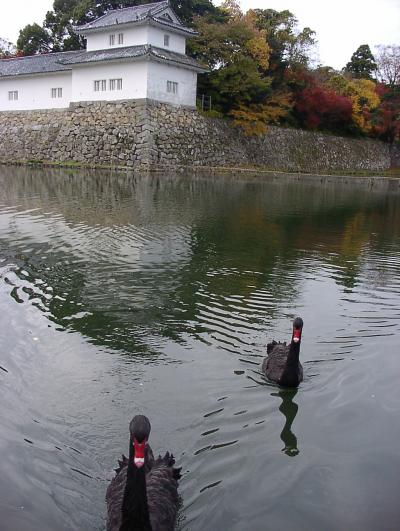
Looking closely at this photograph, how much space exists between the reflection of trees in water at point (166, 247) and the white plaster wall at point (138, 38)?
14781 mm

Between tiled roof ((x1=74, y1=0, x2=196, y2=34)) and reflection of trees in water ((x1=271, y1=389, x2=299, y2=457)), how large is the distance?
30.9m

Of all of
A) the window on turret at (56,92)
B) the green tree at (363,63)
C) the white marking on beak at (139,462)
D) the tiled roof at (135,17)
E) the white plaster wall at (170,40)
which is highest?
the green tree at (363,63)

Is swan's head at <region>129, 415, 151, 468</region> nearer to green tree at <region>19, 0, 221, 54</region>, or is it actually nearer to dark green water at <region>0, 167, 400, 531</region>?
dark green water at <region>0, 167, 400, 531</region>

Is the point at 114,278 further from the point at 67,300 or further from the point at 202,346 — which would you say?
the point at 202,346

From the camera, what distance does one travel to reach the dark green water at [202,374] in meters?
4.19

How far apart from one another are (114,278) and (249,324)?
2.91 metres

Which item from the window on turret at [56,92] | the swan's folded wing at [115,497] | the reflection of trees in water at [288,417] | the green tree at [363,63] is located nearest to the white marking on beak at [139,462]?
the swan's folded wing at [115,497]

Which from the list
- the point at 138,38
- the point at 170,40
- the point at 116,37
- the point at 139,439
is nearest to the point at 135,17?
the point at 138,38

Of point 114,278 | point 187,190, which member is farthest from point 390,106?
point 114,278

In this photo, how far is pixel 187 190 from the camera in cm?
2331

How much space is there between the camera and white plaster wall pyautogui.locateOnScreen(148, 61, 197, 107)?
109 feet

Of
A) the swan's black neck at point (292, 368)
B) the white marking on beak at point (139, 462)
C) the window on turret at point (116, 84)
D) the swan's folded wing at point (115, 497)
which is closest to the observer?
the white marking on beak at point (139, 462)

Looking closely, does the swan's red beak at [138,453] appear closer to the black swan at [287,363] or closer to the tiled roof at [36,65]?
the black swan at [287,363]

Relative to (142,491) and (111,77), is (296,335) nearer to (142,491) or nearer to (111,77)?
(142,491)
